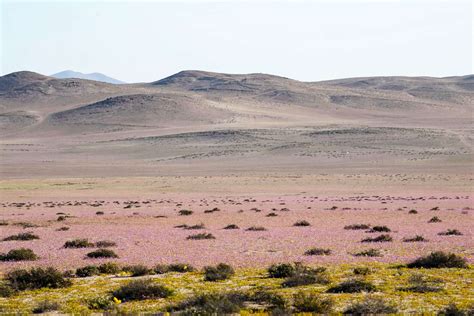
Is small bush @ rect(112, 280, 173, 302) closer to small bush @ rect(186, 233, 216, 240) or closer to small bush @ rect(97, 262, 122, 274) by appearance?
small bush @ rect(97, 262, 122, 274)

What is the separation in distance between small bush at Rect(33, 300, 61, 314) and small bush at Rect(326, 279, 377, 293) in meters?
4.74

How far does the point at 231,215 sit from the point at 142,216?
4750 millimetres

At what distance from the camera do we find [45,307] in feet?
33.6

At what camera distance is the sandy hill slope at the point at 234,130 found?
8788 centimetres

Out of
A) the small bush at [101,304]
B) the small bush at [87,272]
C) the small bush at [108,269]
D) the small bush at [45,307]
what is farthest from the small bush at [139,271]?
the small bush at [45,307]

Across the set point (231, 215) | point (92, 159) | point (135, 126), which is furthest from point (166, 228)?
point (135, 126)

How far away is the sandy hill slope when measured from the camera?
87.9 metres

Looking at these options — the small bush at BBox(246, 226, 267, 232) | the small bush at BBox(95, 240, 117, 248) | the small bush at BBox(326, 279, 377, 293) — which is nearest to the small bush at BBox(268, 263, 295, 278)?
the small bush at BBox(326, 279, 377, 293)

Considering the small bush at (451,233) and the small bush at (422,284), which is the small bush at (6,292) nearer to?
the small bush at (422,284)

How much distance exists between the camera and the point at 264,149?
10044cm

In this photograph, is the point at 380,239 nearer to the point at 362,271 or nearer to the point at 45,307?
the point at 362,271

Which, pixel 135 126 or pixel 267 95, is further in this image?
pixel 267 95

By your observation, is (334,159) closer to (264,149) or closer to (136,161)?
(264,149)

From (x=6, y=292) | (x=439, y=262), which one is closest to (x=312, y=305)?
(x=439, y=262)
